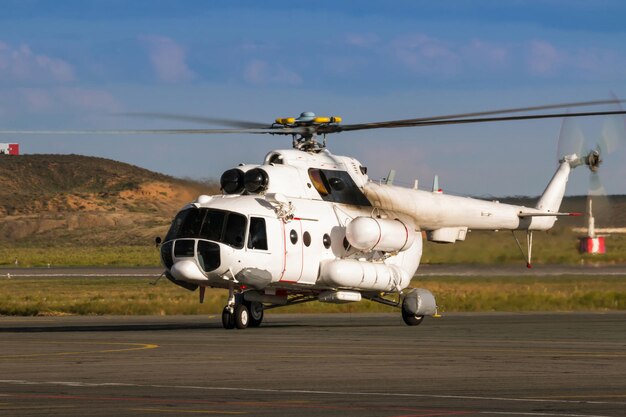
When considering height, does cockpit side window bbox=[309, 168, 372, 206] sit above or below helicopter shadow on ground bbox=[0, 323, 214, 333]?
above

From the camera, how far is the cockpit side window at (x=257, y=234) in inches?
1094

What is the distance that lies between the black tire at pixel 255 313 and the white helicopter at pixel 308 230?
0.08 feet

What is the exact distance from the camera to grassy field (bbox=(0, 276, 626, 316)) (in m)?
40.6

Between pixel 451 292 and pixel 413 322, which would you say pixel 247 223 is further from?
pixel 451 292

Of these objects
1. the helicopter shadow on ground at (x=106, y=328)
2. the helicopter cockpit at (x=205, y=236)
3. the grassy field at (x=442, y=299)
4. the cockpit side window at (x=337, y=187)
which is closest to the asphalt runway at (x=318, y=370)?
the helicopter shadow on ground at (x=106, y=328)

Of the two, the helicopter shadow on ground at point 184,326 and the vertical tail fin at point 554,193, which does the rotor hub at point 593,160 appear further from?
the helicopter shadow on ground at point 184,326

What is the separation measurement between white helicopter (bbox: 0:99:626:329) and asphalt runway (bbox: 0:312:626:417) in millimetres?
1054

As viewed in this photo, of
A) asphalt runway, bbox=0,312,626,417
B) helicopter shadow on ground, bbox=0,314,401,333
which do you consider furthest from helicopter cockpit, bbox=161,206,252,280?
helicopter shadow on ground, bbox=0,314,401,333

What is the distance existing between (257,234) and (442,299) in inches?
657

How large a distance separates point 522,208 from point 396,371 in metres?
17.2

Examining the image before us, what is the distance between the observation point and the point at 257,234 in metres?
27.9

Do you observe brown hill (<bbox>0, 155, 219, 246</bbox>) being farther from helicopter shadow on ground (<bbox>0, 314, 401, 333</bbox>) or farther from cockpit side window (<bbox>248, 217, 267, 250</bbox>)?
cockpit side window (<bbox>248, 217, 267, 250</bbox>)

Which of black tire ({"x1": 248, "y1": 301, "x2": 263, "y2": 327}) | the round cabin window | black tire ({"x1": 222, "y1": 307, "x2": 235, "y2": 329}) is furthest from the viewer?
black tire ({"x1": 248, "y1": 301, "x2": 263, "y2": 327})

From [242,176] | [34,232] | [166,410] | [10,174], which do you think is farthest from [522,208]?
[10,174]
